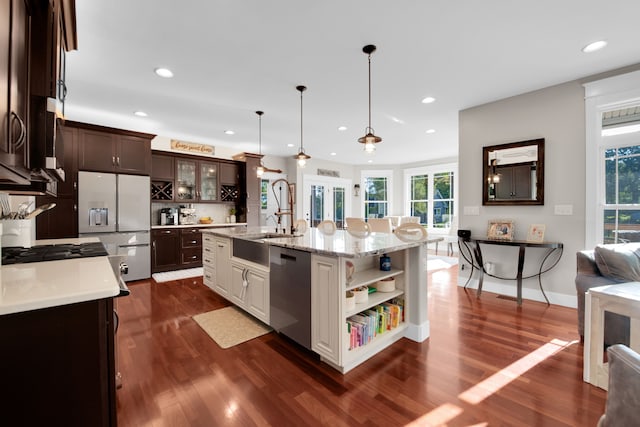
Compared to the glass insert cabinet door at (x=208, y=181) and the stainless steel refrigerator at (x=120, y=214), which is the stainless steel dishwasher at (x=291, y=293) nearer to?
the stainless steel refrigerator at (x=120, y=214)

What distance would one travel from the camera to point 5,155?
69cm

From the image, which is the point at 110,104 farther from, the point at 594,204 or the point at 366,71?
the point at 594,204

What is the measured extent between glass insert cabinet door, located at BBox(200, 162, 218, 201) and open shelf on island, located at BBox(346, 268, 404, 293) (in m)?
4.50

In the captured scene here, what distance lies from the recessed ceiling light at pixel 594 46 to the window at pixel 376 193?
6119 mm

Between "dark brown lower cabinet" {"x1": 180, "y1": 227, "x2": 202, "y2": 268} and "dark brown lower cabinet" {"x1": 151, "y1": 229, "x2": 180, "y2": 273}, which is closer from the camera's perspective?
"dark brown lower cabinet" {"x1": 151, "y1": 229, "x2": 180, "y2": 273}

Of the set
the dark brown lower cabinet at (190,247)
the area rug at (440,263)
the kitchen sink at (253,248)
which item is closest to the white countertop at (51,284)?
the kitchen sink at (253,248)

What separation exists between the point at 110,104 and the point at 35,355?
160 inches

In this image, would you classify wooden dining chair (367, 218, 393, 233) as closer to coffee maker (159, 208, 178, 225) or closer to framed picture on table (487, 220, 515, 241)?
framed picture on table (487, 220, 515, 241)

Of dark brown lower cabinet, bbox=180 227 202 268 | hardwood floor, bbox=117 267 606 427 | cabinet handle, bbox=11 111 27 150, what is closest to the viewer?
cabinet handle, bbox=11 111 27 150

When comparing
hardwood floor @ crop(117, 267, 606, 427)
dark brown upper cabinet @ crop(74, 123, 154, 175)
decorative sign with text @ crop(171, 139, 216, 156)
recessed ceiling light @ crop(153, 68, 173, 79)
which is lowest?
hardwood floor @ crop(117, 267, 606, 427)

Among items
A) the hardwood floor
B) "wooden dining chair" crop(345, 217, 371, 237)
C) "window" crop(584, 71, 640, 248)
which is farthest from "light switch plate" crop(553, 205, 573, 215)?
"wooden dining chair" crop(345, 217, 371, 237)

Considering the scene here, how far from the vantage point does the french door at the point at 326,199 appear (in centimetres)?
784

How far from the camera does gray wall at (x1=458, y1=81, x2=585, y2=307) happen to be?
3178mm

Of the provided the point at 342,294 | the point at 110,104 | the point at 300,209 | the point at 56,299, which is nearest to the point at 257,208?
the point at 300,209
